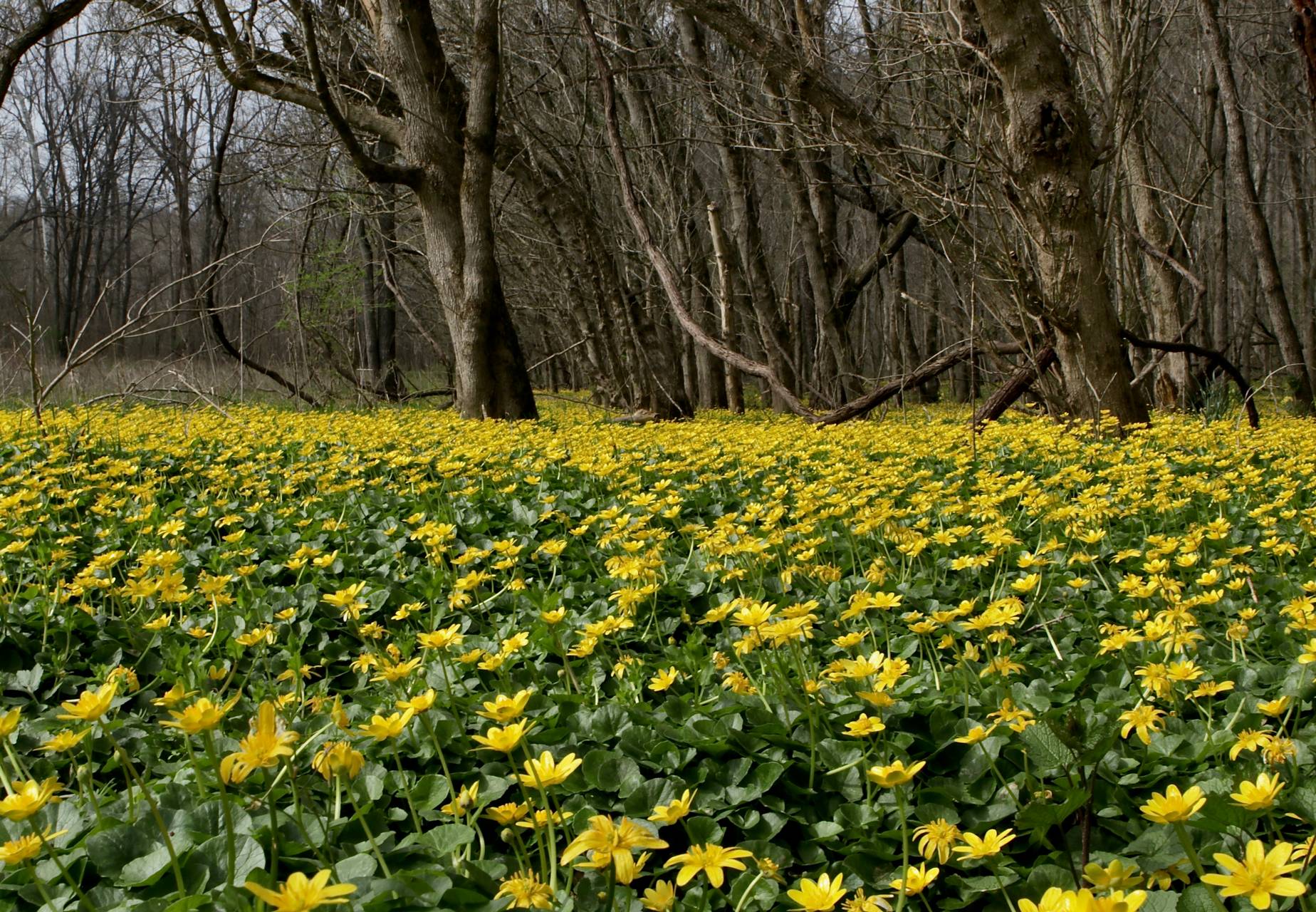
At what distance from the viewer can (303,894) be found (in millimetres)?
885

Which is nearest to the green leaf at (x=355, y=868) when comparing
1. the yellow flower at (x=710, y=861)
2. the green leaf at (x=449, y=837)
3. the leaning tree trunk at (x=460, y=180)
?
the green leaf at (x=449, y=837)

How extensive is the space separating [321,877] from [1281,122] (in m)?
15.3

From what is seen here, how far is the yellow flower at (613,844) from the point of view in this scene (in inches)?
37.1

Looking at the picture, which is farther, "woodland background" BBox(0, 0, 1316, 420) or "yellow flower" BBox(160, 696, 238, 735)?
"woodland background" BBox(0, 0, 1316, 420)

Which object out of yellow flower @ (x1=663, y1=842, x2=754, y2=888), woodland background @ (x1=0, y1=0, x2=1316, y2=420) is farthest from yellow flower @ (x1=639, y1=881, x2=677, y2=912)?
woodland background @ (x1=0, y1=0, x2=1316, y2=420)

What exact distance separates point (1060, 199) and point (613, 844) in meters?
5.90

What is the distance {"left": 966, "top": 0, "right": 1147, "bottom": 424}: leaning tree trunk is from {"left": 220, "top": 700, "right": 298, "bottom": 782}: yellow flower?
19.0 ft

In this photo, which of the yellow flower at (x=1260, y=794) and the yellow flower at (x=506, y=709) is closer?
the yellow flower at (x=1260, y=794)

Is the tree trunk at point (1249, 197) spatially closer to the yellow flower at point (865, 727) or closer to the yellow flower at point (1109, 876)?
the yellow flower at point (865, 727)

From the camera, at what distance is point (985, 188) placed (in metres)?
6.18

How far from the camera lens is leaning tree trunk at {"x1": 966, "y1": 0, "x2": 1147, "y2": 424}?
570cm

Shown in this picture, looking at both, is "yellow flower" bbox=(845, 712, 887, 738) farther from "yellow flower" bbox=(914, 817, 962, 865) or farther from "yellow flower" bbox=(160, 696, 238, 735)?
"yellow flower" bbox=(160, 696, 238, 735)

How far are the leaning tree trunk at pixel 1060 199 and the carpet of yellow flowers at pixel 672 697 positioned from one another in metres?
1.91

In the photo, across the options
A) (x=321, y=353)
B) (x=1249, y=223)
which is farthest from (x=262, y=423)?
(x=1249, y=223)
